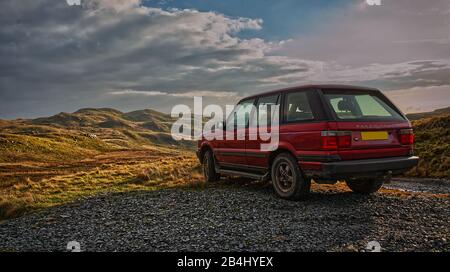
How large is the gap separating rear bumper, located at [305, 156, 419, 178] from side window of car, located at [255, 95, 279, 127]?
1893 mm

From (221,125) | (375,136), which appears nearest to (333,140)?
(375,136)

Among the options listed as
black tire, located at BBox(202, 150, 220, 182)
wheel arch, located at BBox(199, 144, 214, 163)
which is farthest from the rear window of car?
black tire, located at BBox(202, 150, 220, 182)

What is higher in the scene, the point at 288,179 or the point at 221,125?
the point at 221,125

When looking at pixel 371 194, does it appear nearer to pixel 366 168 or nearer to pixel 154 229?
pixel 366 168

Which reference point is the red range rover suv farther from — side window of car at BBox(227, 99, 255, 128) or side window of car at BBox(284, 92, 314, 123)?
side window of car at BBox(227, 99, 255, 128)

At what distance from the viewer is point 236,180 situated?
1183cm

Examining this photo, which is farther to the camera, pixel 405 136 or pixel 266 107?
pixel 266 107

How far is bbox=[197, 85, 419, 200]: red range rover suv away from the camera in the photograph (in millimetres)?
7027

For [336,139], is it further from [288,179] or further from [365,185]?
[365,185]

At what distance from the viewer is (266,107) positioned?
8.98m

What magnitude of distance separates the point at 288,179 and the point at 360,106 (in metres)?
2.25

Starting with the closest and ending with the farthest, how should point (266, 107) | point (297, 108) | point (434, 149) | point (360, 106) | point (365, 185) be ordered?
point (360, 106) → point (297, 108) → point (266, 107) → point (365, 185) → point (434, 149)
